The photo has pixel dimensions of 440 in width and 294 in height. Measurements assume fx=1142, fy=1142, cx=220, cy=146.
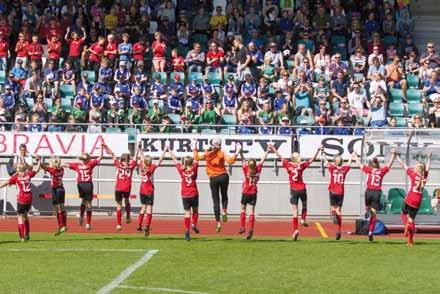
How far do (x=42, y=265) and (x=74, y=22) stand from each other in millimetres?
16170

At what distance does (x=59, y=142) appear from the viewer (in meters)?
31.5

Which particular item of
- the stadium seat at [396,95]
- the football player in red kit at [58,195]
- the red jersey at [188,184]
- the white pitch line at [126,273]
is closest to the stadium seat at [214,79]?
the stadium seat at [396,95]

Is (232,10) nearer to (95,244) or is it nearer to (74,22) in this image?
(74,22)

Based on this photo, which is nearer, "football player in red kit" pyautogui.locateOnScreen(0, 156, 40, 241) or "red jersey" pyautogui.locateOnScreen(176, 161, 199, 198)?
"football player in red kit" pyautogui.locateOnScreen(0, 156, 40, 241)

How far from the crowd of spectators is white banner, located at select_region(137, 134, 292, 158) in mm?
348

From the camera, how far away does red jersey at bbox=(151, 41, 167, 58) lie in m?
34.2

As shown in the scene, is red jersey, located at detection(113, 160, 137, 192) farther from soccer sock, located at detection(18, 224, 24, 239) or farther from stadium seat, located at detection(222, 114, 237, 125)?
stadium seat, located at detection(222, 114, 237, 125)

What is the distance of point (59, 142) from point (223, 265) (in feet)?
39.8

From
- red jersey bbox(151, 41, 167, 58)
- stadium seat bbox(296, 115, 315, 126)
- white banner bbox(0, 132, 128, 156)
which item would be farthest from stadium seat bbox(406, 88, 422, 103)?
white banner bbox(0, 132, 128, 156)

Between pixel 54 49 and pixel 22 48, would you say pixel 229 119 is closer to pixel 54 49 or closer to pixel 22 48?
pixel 54 49

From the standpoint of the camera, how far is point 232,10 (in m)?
35.9

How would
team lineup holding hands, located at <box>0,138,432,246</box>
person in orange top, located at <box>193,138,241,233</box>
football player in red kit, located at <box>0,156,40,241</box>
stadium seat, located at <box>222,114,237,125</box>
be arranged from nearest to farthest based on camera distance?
football player in red kit, located at <box>0,156,40,241</box> → team lineup holding hands, located at <box>0,138,432,246</box> → person in orange top, located at <box>193,138,241,233</box> → stadium seat, located at <box>222,114,237,125</box>

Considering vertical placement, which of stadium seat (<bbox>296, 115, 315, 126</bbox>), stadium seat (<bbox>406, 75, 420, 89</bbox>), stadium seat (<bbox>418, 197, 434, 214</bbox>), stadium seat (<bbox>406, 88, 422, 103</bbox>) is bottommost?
stadium seat (<bbox>418, 197, 434, 214</bbox>)

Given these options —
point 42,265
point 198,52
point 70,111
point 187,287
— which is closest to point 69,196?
point 70,111
